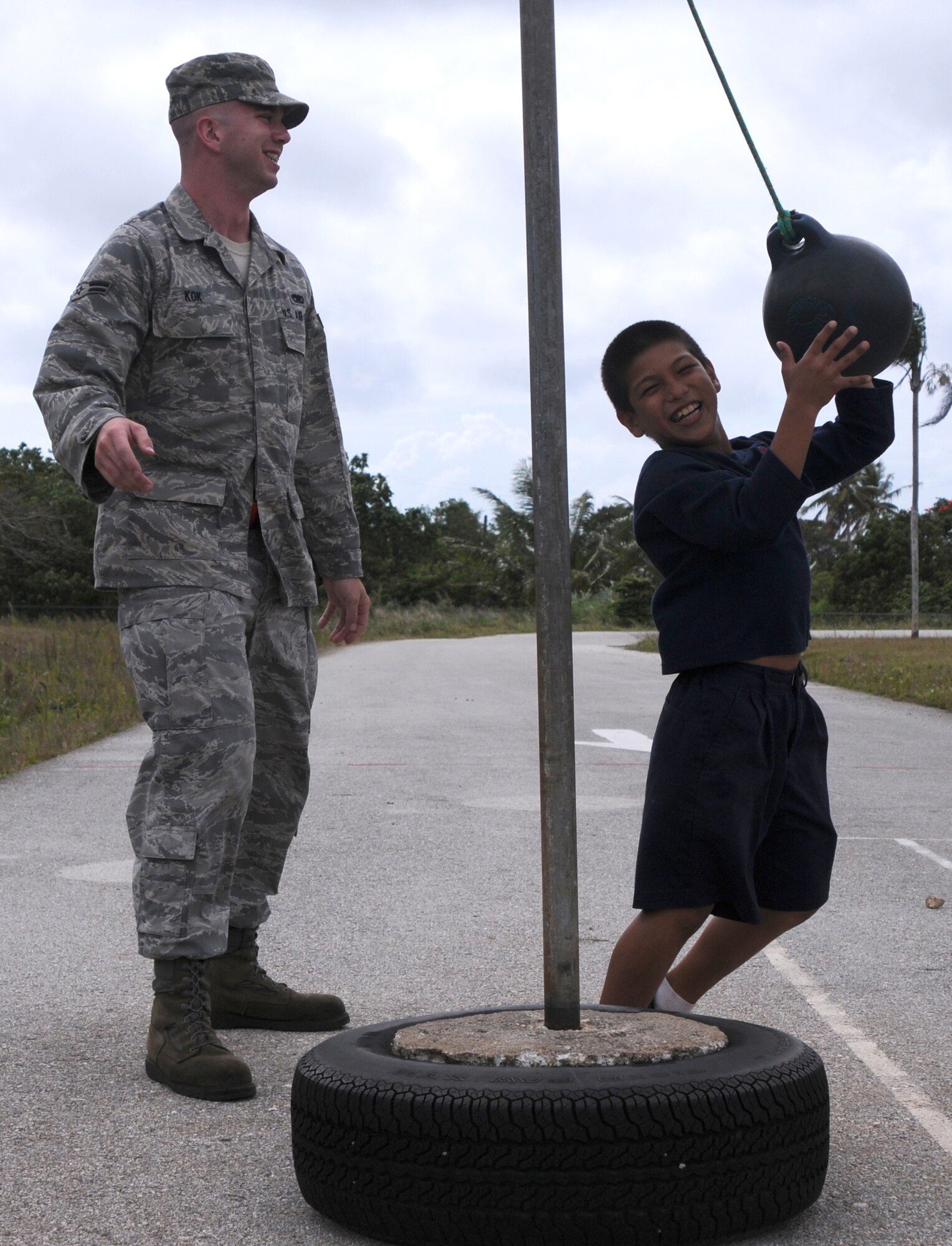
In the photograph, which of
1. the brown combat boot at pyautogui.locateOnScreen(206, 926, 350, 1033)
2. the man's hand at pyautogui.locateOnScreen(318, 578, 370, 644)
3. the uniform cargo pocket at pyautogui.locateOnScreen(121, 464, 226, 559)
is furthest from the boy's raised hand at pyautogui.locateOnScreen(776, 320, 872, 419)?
the brown combat boot at pyautogui.locateOnScreen(206, 926, 350, 1033)

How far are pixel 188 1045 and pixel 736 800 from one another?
124 centimetres

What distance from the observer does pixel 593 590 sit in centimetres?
5956

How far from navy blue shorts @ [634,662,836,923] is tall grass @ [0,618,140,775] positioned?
6.84 meters

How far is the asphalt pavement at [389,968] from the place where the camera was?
2432mm

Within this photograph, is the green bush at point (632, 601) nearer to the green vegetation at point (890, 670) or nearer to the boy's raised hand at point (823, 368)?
the green vegetation at point (890, 670)

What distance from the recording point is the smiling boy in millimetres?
2709

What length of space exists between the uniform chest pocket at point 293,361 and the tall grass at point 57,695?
600 centimetres

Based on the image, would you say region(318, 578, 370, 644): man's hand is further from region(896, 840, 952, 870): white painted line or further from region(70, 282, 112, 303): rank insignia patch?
region(896, 840, 952, 870): white painted line

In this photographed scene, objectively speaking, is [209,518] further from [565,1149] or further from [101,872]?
[101,872]

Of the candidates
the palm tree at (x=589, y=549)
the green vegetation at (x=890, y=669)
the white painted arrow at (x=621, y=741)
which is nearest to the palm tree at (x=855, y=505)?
the palm tree at (x=589, y=549)

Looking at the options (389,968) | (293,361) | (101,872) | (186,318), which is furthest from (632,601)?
(186,318)

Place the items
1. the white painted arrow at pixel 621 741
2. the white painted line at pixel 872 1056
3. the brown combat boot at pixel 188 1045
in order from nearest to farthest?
1. the white painted line at pixel 872 1056
2. the brown combat boot at pixel 188 1045
3. the white painted arrow at pixel 621 741

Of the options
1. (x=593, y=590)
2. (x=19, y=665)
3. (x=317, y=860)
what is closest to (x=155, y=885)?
(x=317, y=860)

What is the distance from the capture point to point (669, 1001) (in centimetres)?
302
